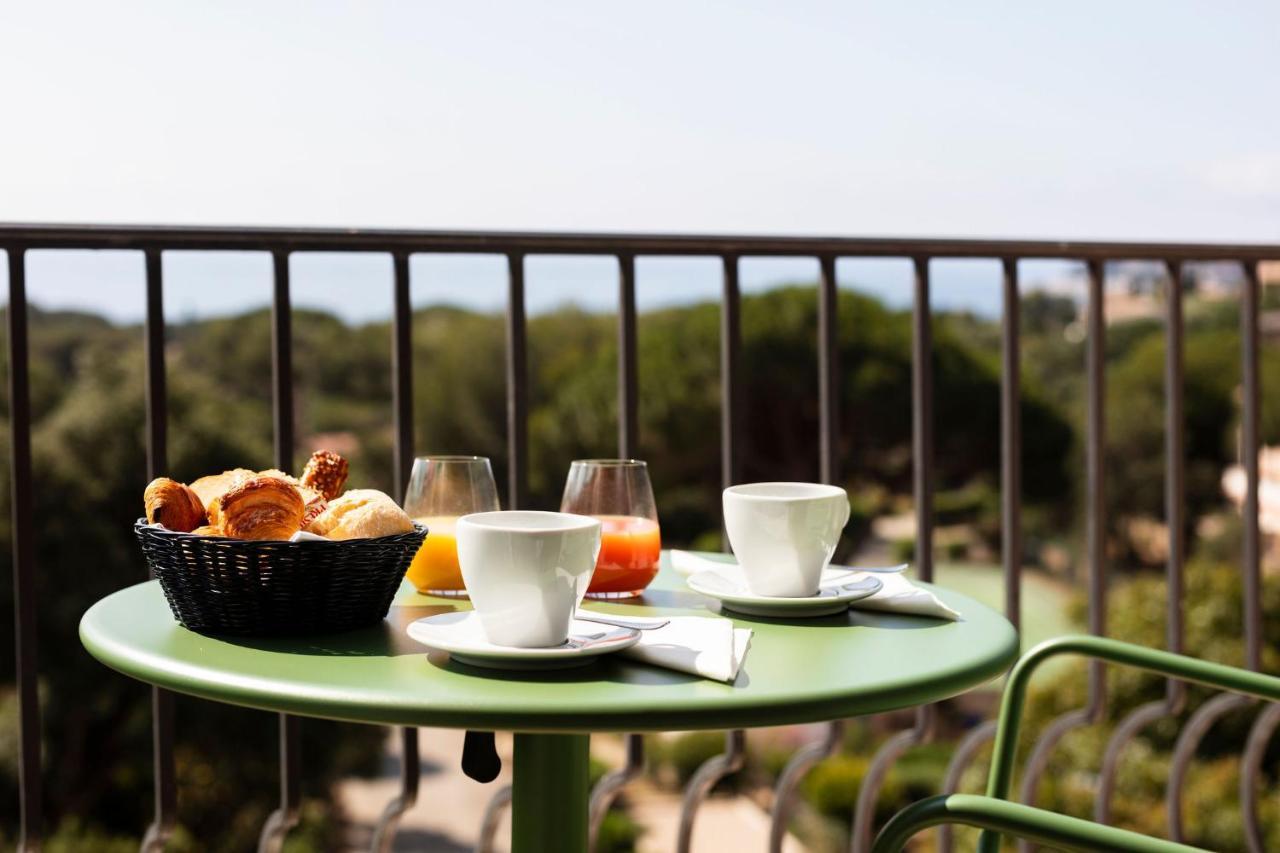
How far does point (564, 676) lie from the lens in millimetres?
889

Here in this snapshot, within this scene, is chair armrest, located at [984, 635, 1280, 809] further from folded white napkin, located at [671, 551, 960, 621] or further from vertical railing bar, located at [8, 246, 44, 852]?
vertical railing bar, located at [8, 246, 44, 852]

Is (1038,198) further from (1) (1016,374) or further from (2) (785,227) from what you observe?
(1) (1016,374)

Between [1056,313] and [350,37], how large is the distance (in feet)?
58.5

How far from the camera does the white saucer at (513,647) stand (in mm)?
881

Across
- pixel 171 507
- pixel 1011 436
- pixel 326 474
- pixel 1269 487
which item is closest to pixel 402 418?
pixel 326 474

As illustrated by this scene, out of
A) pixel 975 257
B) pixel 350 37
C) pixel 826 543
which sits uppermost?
pixel 350 37

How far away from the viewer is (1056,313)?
23.2 metres

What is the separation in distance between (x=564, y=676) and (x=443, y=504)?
0.31m

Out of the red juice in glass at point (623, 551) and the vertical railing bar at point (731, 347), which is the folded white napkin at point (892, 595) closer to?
the red juice in glass at point (623, 551)

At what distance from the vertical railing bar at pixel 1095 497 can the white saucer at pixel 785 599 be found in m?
0.94

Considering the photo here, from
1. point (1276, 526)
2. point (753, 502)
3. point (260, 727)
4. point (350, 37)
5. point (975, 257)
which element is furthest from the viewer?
point (350, 37)

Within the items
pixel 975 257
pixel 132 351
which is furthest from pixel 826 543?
pixel 132 351

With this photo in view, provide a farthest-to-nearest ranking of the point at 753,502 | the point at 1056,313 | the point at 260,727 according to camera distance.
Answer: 1. the point at 1056,313
2. the point at 260,727
3. the point at 753,502

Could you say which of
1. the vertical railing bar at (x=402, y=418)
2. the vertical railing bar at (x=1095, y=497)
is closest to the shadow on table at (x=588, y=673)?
the vertical railing bar at (x=402, y=418)
